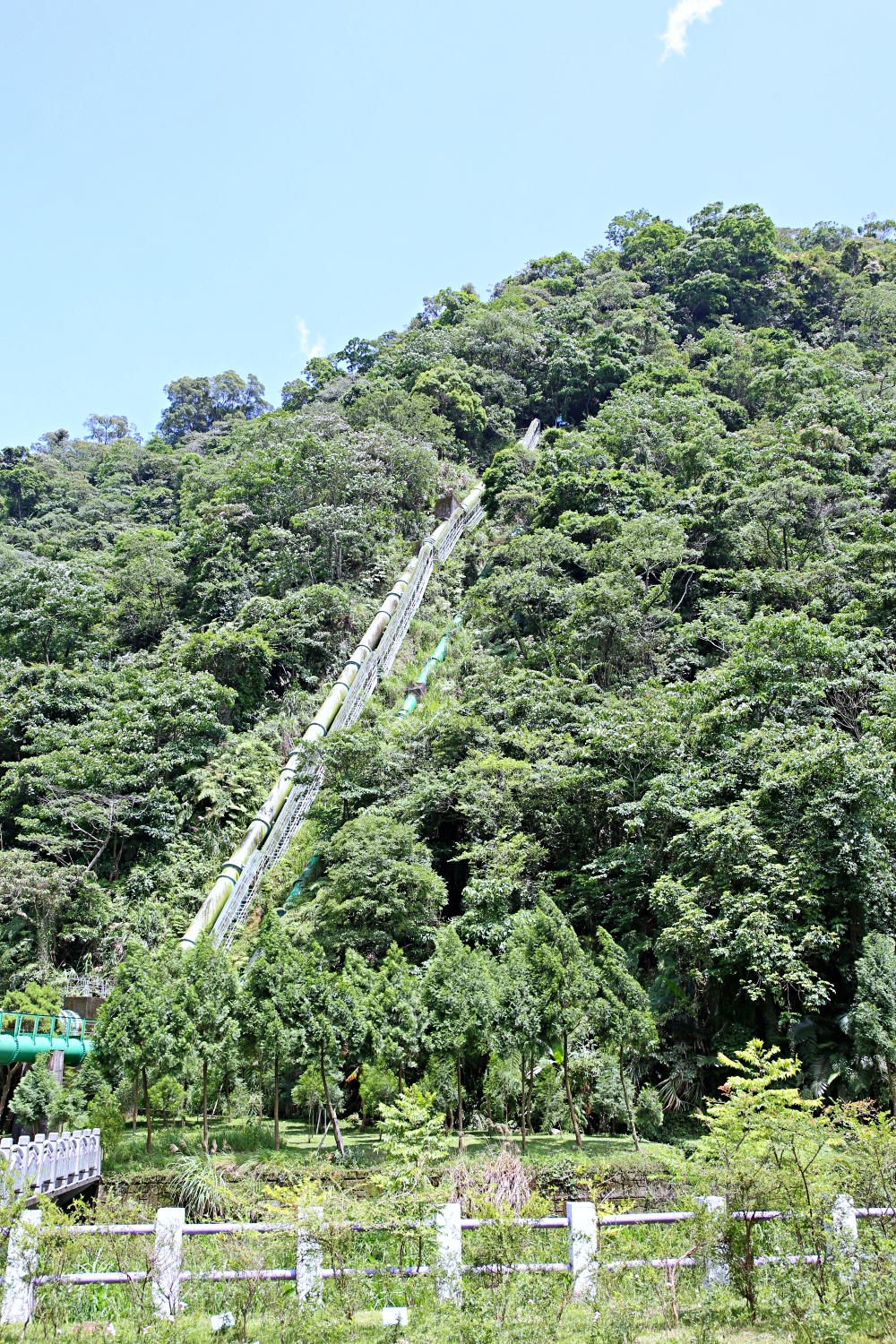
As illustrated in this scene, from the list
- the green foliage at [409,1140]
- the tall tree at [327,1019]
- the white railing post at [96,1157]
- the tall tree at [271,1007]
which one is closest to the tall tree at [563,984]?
the tall tree at [327,1019]

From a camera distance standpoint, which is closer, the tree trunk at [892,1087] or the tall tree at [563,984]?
the tree trunk at [892,1087]

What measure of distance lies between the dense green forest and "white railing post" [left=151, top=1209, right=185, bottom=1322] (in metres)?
5.40

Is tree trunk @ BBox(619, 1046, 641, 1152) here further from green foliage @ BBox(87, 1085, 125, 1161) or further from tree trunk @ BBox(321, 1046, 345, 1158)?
green foliage @ BBox(87, 1085, 125, 1161)

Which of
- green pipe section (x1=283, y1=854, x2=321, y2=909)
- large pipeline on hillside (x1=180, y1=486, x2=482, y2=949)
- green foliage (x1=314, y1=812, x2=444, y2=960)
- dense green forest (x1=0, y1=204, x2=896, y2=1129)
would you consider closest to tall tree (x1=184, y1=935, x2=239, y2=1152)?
dense green forest (x1=0, y1=204, x2=896, y2=1129)

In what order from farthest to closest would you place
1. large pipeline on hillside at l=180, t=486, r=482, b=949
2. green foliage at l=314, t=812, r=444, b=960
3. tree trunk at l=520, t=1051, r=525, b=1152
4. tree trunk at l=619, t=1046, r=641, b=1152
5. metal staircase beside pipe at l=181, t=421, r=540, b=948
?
metal staircase beside pipe at l=181, t=421, r=540, b=948 → large pipeline on hillside at l=180, t=486, r=482, b=949 → green foliage at l=314, t=812, r=444, b=960 → tree trunk at l=619, t=1046, r=641, b=1152 → tree trunk at l=520, t=1051, r=525, b=1152

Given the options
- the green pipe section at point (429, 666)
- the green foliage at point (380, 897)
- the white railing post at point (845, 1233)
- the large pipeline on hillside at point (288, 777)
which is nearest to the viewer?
the white railing post at point (845, 1233)

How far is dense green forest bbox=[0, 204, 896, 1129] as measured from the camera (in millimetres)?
12945

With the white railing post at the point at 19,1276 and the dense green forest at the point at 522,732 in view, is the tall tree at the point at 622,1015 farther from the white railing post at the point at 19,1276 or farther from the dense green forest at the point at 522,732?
the white railing post at the point at 19,1276

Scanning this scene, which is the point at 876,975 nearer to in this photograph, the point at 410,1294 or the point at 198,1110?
the point at 410,1294

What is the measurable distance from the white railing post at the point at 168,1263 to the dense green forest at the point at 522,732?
540cm

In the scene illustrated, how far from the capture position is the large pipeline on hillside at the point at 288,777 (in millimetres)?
19250

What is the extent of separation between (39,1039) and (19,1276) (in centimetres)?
752

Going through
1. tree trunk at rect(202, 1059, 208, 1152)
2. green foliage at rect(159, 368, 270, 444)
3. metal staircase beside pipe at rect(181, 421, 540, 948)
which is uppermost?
green foliage at rect(159, 368, 270, 444)

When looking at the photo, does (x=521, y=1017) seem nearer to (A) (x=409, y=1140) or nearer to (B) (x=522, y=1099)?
(B) (x=522, y=1099)
